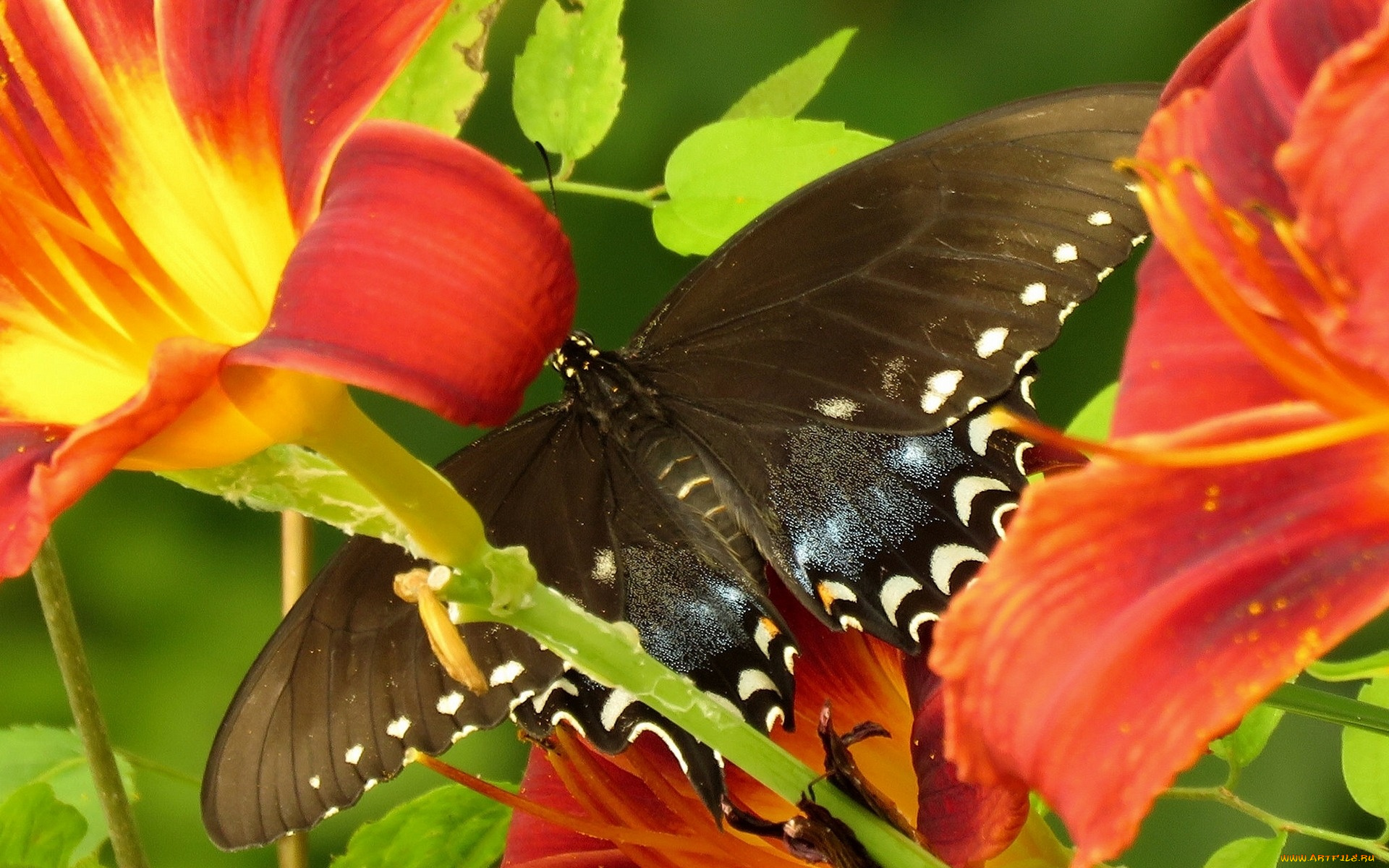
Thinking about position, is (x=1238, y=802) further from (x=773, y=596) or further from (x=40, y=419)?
(x=40, y=419)

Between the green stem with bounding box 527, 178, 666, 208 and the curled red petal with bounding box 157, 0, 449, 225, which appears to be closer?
the curled red petal with bounding box 157, 0, 449, 225

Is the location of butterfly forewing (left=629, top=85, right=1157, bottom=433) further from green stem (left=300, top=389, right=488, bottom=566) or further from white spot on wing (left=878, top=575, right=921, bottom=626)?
green stem (left=300, top=389, right=488, bottom=566)

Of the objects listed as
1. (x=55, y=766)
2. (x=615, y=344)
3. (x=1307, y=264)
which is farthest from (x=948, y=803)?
(x=615, y=344)

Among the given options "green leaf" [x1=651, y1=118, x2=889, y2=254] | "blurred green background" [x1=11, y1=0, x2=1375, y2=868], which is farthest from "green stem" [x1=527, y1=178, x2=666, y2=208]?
"blurred green background" [x1=11, y1=0, x2=1375, y2=868]

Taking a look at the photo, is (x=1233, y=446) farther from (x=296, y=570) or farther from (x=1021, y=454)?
(x=296, y=570)

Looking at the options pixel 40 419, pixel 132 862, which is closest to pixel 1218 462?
pixel 40 419

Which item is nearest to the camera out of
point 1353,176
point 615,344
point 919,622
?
point 1353,176
